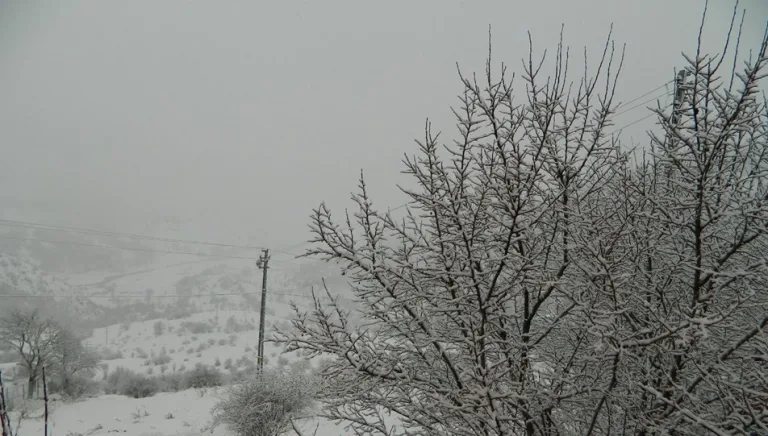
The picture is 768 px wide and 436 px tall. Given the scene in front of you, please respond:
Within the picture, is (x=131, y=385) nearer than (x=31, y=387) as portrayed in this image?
No

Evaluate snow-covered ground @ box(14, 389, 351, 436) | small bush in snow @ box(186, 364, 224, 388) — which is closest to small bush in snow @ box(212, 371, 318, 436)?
snow-covered ground @ box(14, 389, 351, 436)

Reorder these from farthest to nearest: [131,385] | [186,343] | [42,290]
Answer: [42,290] → [186,343] → [131,385]

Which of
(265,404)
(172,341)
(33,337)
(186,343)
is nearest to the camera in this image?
(265,404)

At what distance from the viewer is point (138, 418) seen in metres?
14.9

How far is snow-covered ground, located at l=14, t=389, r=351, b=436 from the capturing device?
43.0 feet

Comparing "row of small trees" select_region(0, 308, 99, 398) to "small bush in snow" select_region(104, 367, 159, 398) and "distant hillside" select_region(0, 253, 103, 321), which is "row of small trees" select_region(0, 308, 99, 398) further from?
"distant hillside" select_region(0, 253, 103, 321)

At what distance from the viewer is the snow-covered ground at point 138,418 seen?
13109 millimetres

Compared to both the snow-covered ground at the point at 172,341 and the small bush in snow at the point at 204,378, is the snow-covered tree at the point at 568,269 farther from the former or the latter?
the small bush in snow at the point at 204,378

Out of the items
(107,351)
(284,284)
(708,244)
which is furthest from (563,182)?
(284,284)

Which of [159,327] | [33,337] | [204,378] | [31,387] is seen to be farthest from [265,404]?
[159,327]

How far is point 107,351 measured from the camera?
30672 millimetres

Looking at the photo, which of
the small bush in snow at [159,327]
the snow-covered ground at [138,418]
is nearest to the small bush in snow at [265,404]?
the snow-covered ground at [138,418]

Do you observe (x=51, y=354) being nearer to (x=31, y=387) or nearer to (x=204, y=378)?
(x=31, y=387)

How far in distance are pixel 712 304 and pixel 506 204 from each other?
5.14 feet
